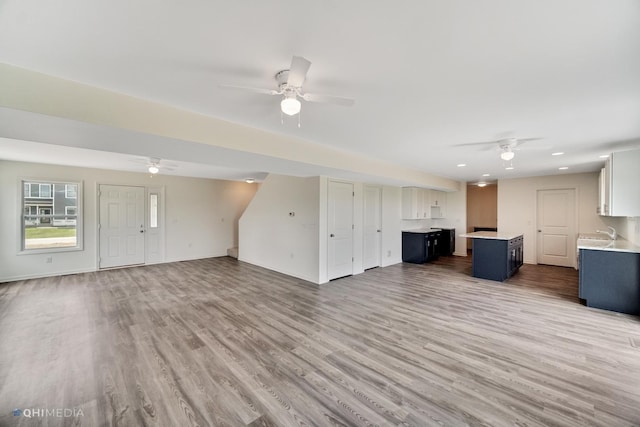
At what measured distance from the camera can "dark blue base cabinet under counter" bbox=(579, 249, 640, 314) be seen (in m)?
3.67

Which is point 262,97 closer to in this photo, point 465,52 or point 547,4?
point 465,52

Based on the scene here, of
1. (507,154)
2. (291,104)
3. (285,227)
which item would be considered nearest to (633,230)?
(507,154)

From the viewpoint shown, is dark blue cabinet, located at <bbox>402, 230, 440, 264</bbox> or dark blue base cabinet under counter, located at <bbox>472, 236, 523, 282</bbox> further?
dark blue cabinet, located at <bbox>402, 230, 440, 264</bbox>

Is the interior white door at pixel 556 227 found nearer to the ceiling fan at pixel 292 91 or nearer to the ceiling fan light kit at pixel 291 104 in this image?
the ceiling fan at pixel 292 91

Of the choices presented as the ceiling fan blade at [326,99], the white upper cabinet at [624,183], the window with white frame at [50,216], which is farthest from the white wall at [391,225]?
the window with white frame at [50,216]

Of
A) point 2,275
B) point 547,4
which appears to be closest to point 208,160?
point 547,4

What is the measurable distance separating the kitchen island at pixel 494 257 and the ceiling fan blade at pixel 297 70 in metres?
5.28

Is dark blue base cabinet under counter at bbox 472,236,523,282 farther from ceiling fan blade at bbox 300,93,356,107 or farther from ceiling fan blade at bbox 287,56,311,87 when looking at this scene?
ceiling fan blade at bbox 287,56,311,87

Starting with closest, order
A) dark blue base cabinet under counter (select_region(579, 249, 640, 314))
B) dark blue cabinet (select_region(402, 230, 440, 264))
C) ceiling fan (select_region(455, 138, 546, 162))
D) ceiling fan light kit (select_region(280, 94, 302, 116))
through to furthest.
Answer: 1. ceiling fan light kit (select_region(280, 94, 302, 116))
2. ceiling fan (select_region(455, 138, 546, 162))
3. dark blue base cabinet under counter (select_region(579, 249, 640, 314))
4. dark blue cabinet (select_region(402, 230, 440, 264))

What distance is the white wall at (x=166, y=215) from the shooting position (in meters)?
5.28

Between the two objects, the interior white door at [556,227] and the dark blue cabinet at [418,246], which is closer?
the interior white door at [556,227]

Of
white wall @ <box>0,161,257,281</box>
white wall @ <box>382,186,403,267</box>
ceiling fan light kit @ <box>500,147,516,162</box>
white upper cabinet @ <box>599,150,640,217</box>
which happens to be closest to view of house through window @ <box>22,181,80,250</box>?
white wall @ <box>0,161,257,281</box>

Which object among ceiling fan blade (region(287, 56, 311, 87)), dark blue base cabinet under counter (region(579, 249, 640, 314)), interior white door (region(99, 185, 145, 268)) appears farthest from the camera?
interior white door (region(99, 185, 145, 268))

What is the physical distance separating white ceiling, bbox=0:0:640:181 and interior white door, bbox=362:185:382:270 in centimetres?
361
